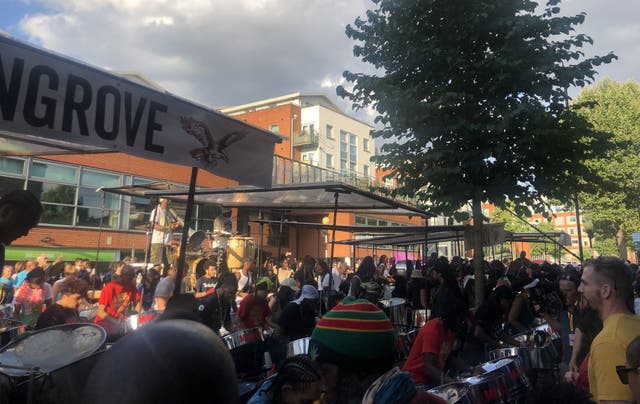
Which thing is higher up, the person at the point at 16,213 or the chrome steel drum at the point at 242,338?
the person at the point at 16,213

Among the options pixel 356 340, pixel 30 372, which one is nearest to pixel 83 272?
pixel 30 372

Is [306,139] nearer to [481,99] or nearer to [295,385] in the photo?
[481,99]

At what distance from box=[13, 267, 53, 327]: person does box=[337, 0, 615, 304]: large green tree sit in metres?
7.81

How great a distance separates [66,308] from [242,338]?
2059 mm

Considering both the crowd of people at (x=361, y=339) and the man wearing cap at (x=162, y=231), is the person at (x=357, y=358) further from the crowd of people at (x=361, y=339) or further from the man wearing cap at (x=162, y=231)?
the man wearing cap at (x=162, y=231)

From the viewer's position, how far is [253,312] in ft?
21.1

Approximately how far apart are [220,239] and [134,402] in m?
13.4

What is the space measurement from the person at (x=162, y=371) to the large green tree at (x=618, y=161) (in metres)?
27.2

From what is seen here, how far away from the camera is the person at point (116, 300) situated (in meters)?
6.02

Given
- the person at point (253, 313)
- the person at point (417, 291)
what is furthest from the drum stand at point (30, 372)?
the person at point (417, 291)

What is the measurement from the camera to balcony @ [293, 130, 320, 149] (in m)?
40.5

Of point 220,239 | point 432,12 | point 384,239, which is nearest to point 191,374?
point 432,12

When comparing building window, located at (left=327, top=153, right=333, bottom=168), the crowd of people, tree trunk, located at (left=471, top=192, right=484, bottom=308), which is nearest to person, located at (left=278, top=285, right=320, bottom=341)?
the crowd of people

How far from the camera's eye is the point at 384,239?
13.1 m
